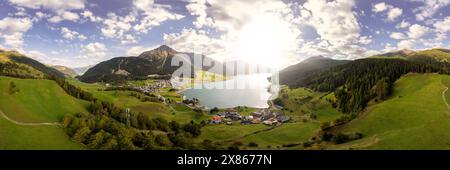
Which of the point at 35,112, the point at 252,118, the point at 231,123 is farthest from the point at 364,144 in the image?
the point at 35,112

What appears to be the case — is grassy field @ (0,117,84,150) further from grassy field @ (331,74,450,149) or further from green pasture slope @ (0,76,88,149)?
grassy field @ (331,74,450,149)

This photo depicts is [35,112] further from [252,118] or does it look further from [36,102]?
[252,118]

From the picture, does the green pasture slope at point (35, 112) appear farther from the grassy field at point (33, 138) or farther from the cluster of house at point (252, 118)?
the cluster of house at point (252, 118)

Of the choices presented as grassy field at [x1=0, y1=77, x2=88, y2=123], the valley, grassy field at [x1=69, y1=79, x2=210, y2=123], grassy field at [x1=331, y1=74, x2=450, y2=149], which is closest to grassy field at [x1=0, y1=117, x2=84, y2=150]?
the valley

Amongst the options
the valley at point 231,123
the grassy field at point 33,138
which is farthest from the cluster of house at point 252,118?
the grassy field at point 33,138
